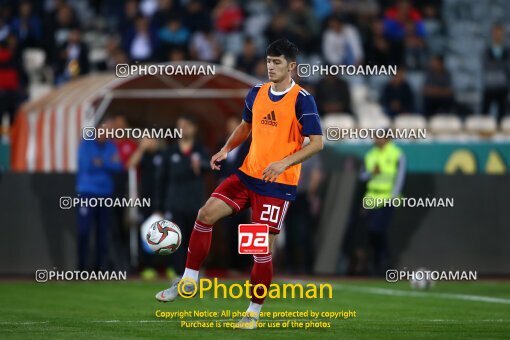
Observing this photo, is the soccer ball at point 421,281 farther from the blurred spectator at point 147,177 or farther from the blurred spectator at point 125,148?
the blurred spectator at point 125,148

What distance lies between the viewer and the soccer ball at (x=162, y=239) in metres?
12.7

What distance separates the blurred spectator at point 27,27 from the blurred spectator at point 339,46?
5.59 m

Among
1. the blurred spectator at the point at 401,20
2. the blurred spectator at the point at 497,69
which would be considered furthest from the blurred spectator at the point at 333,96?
the blurred spectator at the point at 497,69

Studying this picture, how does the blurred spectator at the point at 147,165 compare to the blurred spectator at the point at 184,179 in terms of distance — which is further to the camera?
the blurred spectator at the point at 147,165

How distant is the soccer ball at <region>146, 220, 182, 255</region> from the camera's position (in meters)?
12.7

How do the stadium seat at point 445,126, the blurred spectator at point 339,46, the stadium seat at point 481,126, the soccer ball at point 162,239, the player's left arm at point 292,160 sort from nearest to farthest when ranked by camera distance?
the player's left arm at point 292,160 → the soccer ball at point 162,239 → the stadium seat at point 445,126 → the stadium seat at point 481,126 → the blurred spectator at point 339,46

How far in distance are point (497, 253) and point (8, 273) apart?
7.40 metres

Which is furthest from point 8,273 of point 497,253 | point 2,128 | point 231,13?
point 231,13

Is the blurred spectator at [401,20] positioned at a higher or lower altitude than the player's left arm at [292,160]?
higher

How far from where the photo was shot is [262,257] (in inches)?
473

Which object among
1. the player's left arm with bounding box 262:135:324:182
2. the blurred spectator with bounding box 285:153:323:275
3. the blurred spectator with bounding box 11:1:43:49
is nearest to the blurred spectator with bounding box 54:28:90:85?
the blurred spectator with bounding box 11:1:43:49

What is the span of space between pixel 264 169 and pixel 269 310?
2478mm

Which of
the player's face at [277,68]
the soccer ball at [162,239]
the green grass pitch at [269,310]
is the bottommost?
the green grass pitch at [269,310]

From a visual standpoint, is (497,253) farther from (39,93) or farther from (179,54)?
(39,93)
